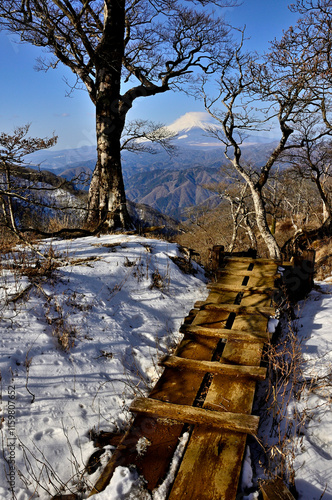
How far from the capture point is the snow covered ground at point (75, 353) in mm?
2365

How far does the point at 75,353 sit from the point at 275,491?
2.36m

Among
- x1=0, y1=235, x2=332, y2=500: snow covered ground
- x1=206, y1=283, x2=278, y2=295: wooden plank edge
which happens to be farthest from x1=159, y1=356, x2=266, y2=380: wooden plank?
x1=206, y1=283, x2=278, y2=295: wooden plank edge

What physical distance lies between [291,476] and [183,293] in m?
3.65

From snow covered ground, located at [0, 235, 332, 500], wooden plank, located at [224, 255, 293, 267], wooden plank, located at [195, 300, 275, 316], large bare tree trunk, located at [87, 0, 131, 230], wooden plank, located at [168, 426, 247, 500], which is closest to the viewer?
wooden plank, located at [168, 426, 247, 500]

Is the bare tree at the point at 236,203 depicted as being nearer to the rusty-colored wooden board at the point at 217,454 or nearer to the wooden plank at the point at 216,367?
the wooden plank at the point at 216,367

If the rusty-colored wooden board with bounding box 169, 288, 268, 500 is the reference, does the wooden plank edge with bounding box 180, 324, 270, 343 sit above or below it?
above

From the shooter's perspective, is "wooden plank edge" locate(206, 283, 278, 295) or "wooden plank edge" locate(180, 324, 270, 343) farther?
"wooden plank edge" locate(206, 283, 278, 295)

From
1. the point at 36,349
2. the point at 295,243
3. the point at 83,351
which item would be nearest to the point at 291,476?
the point at 83,351

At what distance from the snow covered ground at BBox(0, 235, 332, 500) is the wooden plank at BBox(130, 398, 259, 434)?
196 mm

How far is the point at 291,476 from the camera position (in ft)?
6.73

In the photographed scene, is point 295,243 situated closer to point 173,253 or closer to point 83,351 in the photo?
point 173,253

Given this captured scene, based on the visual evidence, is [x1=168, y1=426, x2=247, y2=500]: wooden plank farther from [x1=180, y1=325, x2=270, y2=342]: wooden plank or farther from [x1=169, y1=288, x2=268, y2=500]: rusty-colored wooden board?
[x1=180, y1=325, x2=270, y2=342]: wooden plank

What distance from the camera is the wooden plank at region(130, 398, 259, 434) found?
7.57 feet

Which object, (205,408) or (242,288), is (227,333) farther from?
Result: (242,288)
